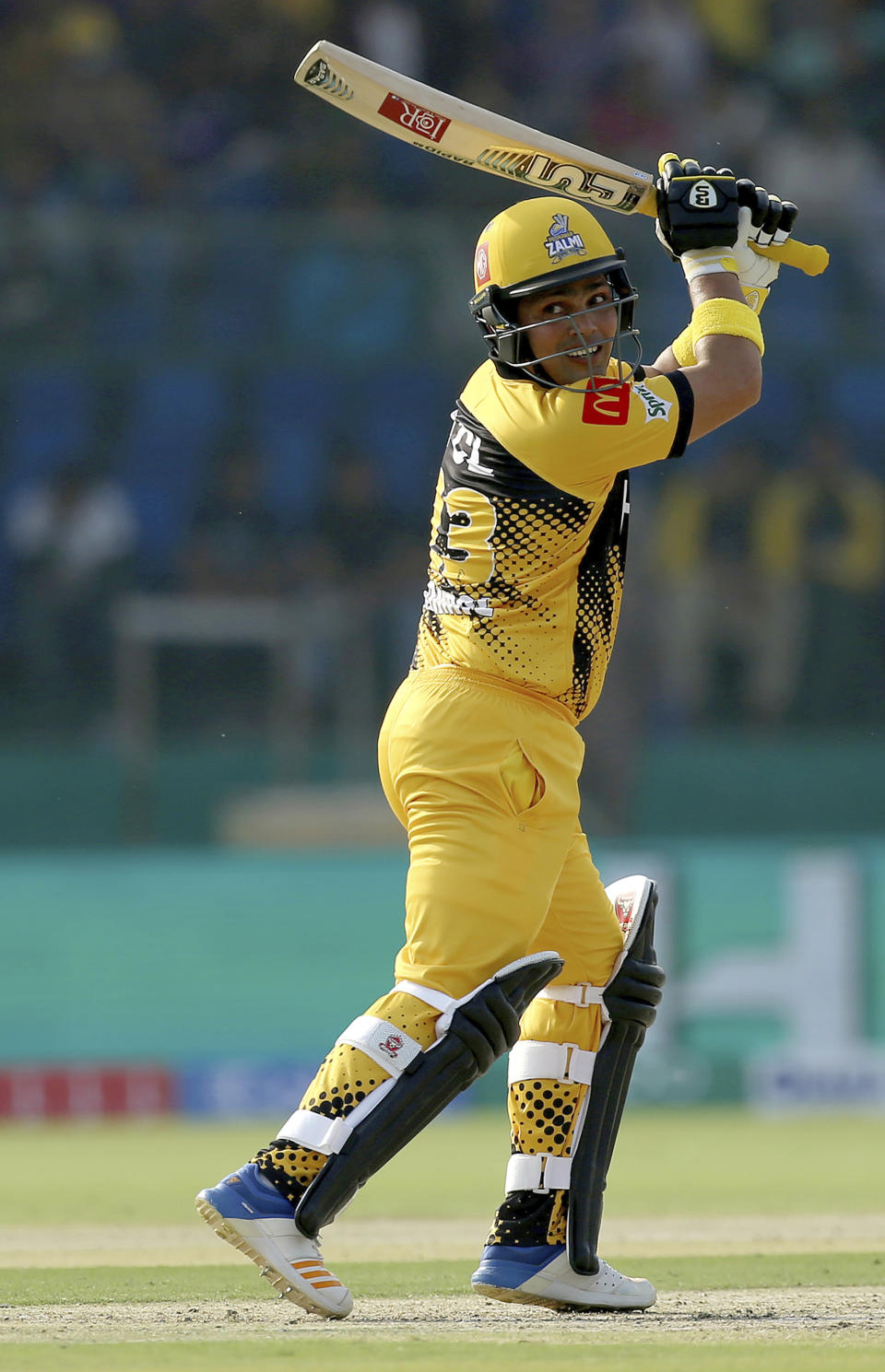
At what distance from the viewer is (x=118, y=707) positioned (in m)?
9.11

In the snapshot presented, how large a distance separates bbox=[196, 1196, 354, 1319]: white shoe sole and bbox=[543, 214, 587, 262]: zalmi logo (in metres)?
1.88

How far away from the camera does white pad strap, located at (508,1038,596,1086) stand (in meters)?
4.14

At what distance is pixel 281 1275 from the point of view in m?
3.66

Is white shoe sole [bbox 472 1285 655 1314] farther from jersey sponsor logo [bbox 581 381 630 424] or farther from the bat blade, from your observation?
the bat blade

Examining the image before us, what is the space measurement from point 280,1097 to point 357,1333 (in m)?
5.72

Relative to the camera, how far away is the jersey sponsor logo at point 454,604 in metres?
3.96

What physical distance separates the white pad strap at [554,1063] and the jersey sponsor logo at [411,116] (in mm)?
1948

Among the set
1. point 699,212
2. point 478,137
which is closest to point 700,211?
point 699,212

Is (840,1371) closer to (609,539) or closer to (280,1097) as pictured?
(609,539)

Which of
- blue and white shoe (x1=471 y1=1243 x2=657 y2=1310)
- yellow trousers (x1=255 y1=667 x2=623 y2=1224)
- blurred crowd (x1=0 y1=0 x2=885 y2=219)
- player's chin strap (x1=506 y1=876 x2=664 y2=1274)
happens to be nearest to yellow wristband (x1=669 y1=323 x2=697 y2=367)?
yellow trousers (x1=255 y1=667 x2=623 y2=1224)

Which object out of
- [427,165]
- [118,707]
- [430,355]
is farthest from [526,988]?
[427,165]

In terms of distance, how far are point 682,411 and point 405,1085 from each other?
1362 mm

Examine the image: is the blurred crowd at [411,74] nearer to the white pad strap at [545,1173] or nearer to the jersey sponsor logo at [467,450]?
the jersey sponsor logo at [467,450]

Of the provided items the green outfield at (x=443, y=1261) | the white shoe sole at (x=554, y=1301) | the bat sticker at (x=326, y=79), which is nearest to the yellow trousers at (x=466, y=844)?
the white shoe sole at (x=554, y=1301)
